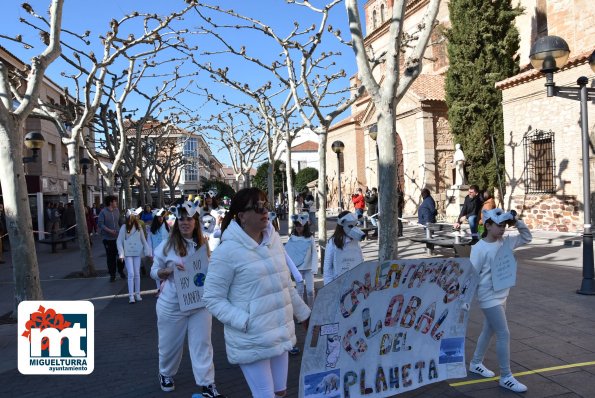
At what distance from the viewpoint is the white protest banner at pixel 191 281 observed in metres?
4.31

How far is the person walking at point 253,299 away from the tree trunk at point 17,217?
5532 millimetres

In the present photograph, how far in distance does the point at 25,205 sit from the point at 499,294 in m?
6.65

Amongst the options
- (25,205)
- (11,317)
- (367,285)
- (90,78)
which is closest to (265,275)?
(367,285)

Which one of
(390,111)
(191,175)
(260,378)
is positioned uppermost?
(191,175)

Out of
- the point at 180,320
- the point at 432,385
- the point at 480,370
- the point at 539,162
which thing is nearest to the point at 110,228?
the point at 180,320

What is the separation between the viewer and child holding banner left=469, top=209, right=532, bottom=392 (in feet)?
14.4

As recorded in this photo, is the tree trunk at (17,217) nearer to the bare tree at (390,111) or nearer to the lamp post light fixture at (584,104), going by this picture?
the bare tree at (390,111)

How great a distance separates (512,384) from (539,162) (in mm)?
15559

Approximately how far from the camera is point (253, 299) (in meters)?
3.03

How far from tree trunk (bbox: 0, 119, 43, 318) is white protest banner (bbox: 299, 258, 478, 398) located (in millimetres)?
5739

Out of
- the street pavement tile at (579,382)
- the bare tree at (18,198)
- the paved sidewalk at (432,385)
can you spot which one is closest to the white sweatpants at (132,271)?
the paved sidewalk at (432,385)

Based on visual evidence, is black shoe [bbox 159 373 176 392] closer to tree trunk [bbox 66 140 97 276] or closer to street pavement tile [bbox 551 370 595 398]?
street pavement tile [bbox 551 370 595 398]

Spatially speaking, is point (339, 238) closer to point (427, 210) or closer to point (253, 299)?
point (253, 299)

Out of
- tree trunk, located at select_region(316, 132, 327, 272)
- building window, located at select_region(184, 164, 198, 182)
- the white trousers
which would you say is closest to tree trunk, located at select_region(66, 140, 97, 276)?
tree trunk, located at select_region(316, 132, 327, 272)
